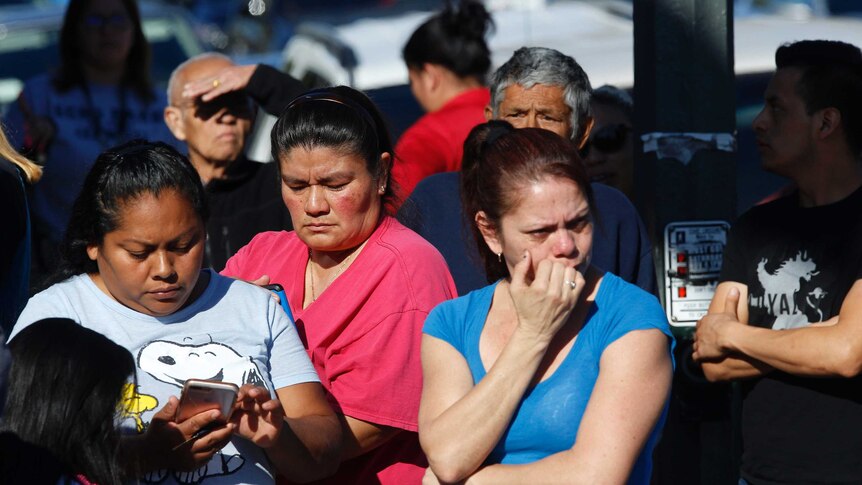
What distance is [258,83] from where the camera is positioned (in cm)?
456

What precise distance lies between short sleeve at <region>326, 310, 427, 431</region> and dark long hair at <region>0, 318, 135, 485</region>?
666 millimetres

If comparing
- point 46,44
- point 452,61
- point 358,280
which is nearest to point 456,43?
point 452,61

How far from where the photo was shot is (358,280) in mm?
3219

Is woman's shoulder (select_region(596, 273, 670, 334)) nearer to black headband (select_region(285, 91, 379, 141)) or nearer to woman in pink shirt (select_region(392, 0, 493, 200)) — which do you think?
black headband (select_region(285, 91, 379, 141))

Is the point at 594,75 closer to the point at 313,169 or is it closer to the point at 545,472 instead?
the point at 313,169

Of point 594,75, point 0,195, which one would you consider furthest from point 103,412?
point 594,75

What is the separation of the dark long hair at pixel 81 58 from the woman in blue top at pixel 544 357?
131 inches

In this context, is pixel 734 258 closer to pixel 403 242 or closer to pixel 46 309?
pixel 403 242

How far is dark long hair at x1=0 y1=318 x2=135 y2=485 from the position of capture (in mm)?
2551

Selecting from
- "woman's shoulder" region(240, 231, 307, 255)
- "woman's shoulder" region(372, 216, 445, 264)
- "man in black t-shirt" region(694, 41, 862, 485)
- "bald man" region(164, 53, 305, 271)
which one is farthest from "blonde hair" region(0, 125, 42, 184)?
"man in black t-shirt" region(694, 41, 862, 485)

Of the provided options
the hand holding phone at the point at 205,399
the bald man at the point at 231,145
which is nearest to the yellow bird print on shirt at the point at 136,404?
the hand holding phone at the point at 205,399

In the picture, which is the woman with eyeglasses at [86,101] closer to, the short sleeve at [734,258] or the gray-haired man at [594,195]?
the gray-haired man at [594,195]

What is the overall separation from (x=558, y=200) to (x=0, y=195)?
137cm

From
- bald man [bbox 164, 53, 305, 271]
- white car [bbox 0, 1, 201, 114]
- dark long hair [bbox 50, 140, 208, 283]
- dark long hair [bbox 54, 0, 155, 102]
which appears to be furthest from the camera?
white car [bbox 0, 1, 201, 114]
